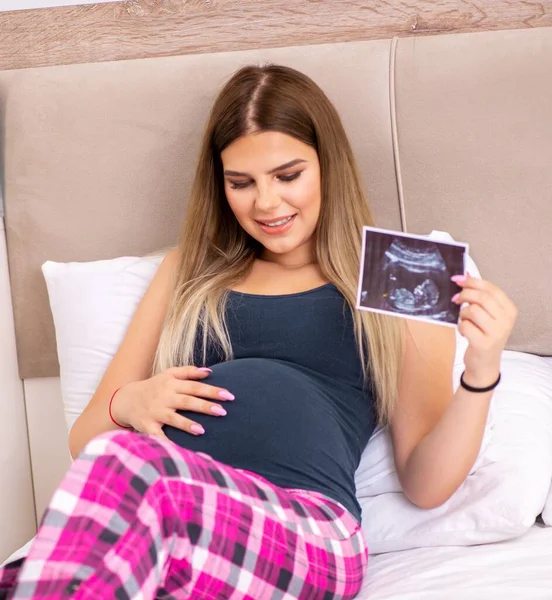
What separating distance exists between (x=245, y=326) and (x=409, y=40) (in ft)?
2.25

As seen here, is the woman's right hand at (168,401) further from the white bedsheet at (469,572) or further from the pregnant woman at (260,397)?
the white bedsheet at (469,572)

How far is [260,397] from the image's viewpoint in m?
1.29

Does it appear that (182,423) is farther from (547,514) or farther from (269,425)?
(547,514)

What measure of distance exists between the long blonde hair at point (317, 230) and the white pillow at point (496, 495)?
0.55ft

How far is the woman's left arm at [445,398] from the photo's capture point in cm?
112

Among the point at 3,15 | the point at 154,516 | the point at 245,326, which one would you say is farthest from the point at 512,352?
the point at 3,15

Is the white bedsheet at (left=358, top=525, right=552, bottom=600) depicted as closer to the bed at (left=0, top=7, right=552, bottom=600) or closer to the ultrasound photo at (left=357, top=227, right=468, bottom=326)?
the ultrasound photo at (left=357, top=227, right=468, bottom=326)

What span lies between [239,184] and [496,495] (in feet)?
2.19

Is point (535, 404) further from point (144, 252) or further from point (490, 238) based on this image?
point (144, 252)

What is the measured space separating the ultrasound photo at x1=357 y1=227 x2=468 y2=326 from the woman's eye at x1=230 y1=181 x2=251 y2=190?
33 centimetres

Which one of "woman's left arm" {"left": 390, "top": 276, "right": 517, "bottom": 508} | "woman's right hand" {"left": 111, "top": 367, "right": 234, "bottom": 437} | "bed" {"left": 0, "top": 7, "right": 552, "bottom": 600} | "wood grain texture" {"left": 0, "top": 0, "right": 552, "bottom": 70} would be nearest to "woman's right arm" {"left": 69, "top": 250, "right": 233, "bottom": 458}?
"woman's right hand" {"left": 111, "top": 367, "right": 234, "bottom": 437}

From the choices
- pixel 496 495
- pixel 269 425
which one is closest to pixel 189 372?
pixel 269 425

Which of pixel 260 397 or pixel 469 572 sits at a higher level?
pixel 260 397

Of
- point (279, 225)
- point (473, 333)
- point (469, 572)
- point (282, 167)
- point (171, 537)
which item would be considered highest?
point (282, 167)
